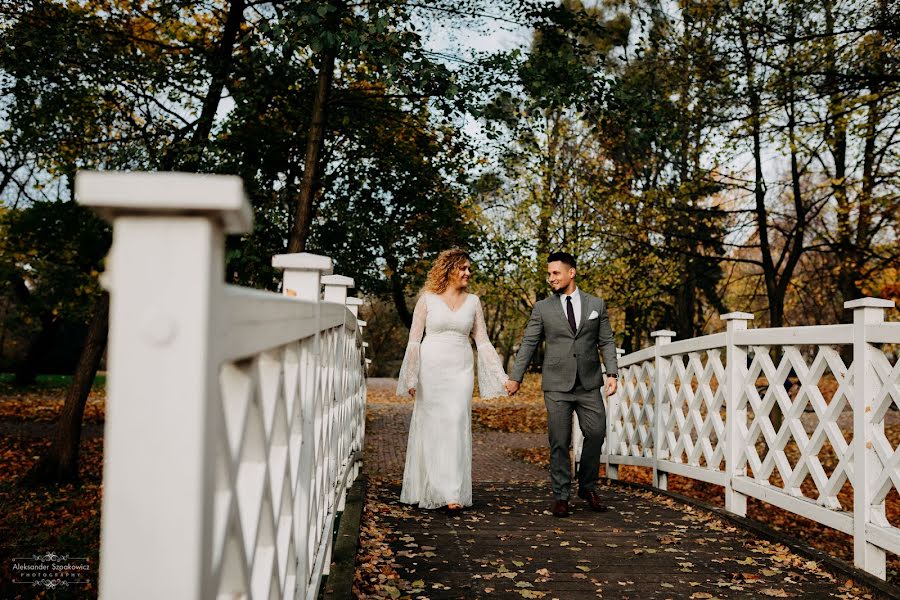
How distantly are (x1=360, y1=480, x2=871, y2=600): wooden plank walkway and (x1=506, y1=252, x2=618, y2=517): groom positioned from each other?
0.58 m

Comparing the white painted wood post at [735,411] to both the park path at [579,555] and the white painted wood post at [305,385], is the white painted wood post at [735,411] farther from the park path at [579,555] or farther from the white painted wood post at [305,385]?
the white painted wood post at [305,385]

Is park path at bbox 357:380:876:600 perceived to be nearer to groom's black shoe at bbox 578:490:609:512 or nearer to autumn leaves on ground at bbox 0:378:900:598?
groom's black shoe at bbox 578:490:609:512

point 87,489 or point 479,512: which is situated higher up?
point 479,512

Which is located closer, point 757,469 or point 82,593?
point 757,469

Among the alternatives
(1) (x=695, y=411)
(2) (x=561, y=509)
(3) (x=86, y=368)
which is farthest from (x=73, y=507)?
(1) (x=695, y=411)

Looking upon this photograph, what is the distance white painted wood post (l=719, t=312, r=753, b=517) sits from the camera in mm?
5988

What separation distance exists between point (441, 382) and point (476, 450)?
8.17 meters

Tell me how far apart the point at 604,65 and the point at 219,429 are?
9561 millimetres

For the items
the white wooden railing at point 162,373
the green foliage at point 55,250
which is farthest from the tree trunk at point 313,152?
the white wooden railing at point 162,373

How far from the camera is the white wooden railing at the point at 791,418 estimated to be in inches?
169

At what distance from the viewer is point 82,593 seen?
672 centimetres

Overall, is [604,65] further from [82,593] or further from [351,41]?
[82,593]

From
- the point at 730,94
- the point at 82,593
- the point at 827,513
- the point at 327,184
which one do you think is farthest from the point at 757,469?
the point at 327,184

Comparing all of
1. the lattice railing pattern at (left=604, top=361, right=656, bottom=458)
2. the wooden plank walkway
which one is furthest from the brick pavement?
the wooden plank walkway
